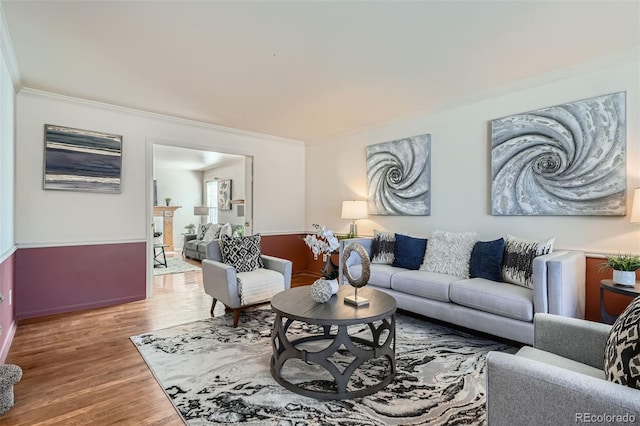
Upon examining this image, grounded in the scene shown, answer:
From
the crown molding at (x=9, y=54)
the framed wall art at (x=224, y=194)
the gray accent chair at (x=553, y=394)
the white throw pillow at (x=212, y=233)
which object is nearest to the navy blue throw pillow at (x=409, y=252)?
the gray accent chair at (x=553, y=394)

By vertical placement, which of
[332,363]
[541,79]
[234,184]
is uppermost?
[541,79]

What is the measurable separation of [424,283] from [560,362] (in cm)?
169

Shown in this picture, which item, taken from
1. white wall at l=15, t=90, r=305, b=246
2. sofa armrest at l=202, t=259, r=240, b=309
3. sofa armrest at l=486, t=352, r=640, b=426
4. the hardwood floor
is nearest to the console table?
white wall at l=15, t=90, r=305, b=246

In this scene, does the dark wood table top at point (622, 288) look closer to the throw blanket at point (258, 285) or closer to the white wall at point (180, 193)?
the throw blanket at point (258, 285)

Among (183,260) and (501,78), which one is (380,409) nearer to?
(501,78)

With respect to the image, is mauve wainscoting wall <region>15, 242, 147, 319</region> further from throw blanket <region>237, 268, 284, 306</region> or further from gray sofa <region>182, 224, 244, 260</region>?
gray sofa <region>182, 224, 244, 260</region>

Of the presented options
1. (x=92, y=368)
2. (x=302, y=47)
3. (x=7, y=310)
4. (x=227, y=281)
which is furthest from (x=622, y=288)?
(x=7, y=310)

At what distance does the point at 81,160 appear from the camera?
379 centimetres

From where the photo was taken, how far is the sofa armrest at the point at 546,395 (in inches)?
38.4

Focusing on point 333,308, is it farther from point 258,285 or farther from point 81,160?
point 81,160

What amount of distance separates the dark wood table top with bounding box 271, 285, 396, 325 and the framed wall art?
6.40 meters

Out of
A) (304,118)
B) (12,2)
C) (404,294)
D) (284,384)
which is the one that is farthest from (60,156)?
(404,294)

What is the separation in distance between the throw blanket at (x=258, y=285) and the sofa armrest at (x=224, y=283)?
0.06 metres

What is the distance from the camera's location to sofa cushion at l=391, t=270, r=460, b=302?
299cm
